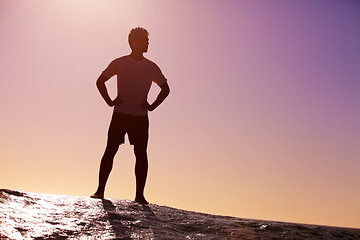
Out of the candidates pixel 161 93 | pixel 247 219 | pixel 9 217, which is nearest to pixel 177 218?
pixel 247 219

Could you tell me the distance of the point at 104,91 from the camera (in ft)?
23.9

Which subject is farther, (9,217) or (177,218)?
(177,218)

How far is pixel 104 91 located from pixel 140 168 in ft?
4.76

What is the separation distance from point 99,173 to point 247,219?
8.28ft

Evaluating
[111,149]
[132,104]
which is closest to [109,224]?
[111,149]

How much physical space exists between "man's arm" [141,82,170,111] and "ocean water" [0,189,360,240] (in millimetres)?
1985

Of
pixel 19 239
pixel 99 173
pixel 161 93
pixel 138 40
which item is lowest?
pixel 19 239

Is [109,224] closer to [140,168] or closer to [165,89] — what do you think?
[140,168]

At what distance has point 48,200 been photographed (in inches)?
204

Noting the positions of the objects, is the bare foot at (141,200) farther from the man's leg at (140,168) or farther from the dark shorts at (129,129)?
the dark shorts at (129,129)

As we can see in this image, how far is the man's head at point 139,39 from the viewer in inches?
287

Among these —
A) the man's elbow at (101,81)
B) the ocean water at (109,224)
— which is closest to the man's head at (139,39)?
the man's elbow at (101,81)

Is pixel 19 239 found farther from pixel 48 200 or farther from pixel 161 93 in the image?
pixel 161 93

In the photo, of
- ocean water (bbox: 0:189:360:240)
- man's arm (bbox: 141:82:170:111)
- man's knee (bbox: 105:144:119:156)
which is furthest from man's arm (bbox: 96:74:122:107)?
ocean water (bbox: 0:189:360:240)
